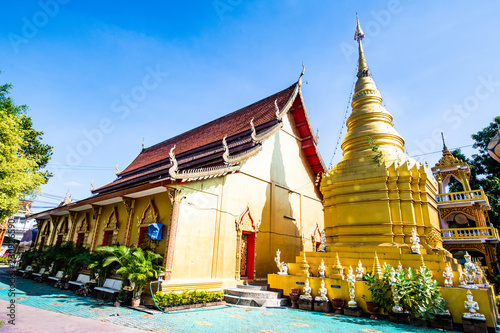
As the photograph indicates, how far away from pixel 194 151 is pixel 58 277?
712cm

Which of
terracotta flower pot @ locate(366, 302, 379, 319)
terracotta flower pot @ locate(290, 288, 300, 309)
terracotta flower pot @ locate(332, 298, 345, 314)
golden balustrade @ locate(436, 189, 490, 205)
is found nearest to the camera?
terracotta flower pot @ locate(366, 302, 379, 319)

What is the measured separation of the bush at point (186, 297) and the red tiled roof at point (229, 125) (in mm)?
6551

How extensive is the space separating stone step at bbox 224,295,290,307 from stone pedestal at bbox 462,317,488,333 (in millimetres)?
3942

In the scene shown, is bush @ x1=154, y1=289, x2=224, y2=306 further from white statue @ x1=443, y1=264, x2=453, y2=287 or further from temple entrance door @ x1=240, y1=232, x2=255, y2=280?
white statue @ x1=443, y1=264, x2=453, y2=287

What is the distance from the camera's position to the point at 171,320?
5535 mm

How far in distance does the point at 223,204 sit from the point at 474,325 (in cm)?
630

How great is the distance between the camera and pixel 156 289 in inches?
265

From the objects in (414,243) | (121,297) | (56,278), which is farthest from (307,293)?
(56,278)

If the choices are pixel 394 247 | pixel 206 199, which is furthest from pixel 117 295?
pixel 394 247

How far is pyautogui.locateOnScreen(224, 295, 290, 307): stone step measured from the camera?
7.38m

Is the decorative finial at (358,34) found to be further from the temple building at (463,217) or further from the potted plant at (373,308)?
the potted plant at (373,308)

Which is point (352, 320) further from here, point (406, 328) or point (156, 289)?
point (156, 289)

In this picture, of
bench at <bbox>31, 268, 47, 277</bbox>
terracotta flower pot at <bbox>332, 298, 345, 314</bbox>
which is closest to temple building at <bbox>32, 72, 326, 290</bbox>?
bench at <bbox>31, 268, 47, 277</bbox>

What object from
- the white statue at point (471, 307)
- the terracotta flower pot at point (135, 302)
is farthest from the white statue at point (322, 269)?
the terracotta flower pot at point (135, 302)
